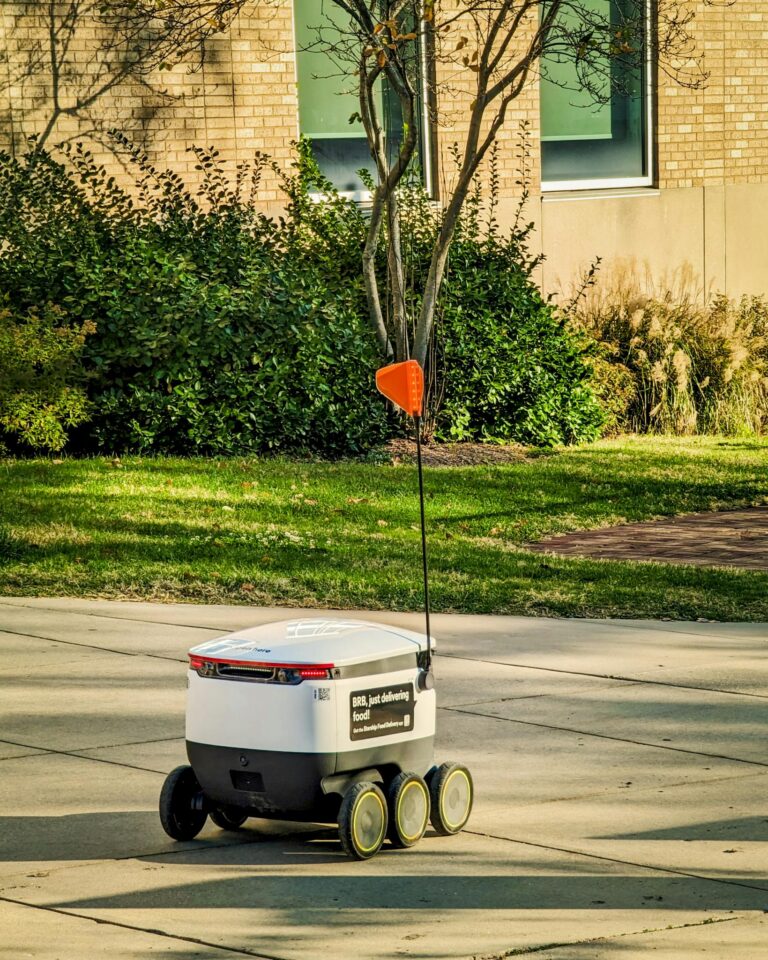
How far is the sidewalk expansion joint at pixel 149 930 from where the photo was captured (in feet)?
13.2

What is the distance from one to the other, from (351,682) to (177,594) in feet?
16.0

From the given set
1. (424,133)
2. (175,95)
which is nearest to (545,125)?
(424,133)

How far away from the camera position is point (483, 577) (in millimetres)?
9938

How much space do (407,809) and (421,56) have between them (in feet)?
43.1

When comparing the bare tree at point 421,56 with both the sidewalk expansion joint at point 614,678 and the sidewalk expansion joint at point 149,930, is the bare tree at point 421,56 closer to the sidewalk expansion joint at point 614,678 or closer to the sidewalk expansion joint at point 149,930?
the sidewalk expansion joint at point 614,678

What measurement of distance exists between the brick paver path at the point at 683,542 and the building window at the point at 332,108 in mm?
7521

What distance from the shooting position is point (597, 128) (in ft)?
66.5

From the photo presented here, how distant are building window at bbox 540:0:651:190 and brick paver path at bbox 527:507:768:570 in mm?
8355

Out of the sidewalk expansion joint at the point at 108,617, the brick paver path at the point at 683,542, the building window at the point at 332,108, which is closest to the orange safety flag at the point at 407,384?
the sidewalk expansion joint at the point at 108,617

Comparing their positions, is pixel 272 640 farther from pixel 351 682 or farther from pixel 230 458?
pixel 230 458

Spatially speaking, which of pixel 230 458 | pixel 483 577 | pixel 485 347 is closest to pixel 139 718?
pixel 483 577

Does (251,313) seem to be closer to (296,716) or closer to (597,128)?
(597,128)

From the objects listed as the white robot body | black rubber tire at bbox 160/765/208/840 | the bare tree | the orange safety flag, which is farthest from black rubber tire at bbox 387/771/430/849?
the bare tree

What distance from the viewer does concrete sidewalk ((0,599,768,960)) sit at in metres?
4.18
